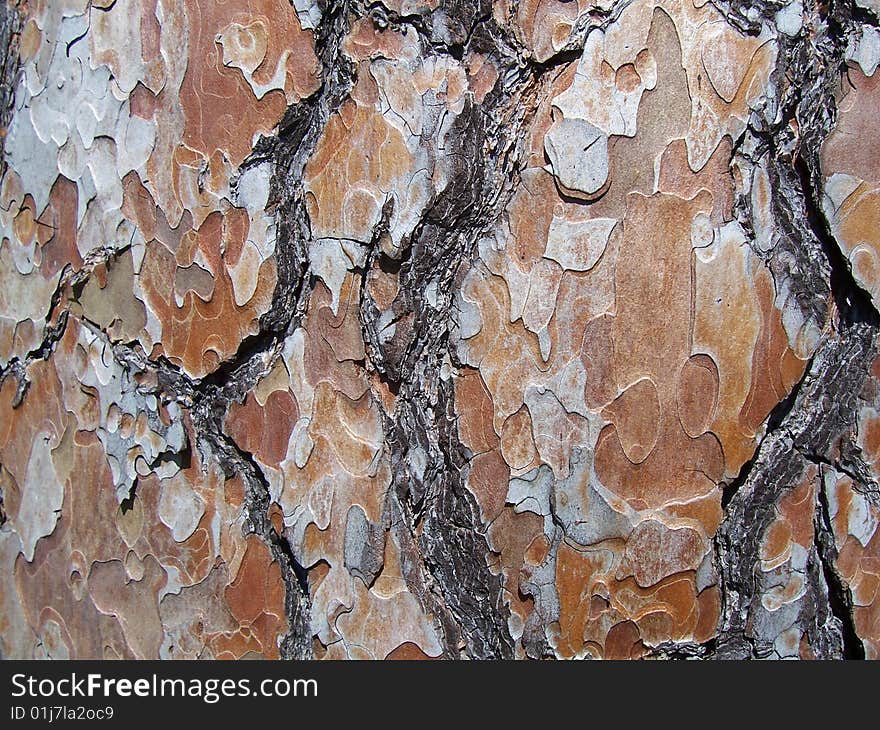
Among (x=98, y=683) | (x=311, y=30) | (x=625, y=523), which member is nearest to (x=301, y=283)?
(x=311, y=30)

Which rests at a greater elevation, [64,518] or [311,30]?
[311,30]

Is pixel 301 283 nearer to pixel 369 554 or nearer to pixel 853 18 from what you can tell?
pixel 369 554

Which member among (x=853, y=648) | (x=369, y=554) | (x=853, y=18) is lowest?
(x=853, y=648)

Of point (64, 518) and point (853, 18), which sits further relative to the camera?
point (64, 518)

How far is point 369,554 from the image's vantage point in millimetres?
551

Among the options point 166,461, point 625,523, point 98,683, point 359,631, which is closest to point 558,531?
point 625,523

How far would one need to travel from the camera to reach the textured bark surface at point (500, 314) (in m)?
0.49

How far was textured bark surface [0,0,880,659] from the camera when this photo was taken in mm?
495

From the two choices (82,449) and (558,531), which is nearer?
(558,531)

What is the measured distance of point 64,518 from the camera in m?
0.66

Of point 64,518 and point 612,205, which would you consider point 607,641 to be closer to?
point 612,205

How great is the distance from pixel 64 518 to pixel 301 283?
0.32m

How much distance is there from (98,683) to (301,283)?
387mm

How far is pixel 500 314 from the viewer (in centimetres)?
52
